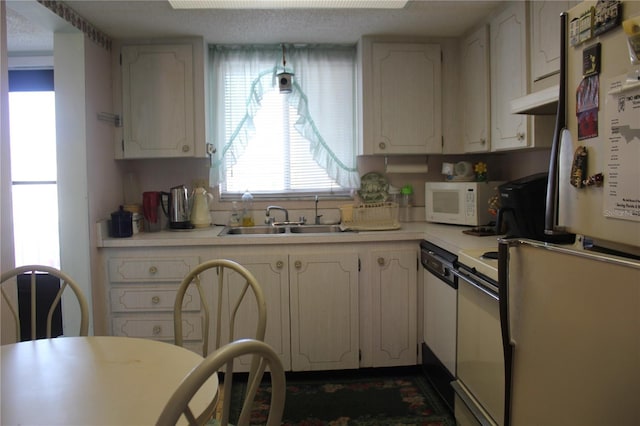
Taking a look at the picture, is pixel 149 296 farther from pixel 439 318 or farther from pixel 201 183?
pixel 439 318

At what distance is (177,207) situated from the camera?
2914 millimetres

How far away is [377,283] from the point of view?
263cm

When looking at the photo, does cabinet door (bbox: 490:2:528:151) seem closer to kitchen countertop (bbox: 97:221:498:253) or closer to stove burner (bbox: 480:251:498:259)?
kitchen countertop (bbox: 97:221:498:253)

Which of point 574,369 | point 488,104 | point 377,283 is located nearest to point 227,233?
point 377,283

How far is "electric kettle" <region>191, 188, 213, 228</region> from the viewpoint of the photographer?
298 cm

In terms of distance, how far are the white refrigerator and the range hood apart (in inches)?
16.0

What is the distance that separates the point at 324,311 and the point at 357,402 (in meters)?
0.52

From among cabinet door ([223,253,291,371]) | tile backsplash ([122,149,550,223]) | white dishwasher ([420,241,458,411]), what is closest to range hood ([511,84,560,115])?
white dishwasher ([420,241,458,411])

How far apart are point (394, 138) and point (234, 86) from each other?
46.1 inches

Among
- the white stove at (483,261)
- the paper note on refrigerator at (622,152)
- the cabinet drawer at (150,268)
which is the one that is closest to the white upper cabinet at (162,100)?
the cabinet drawer at (150,268)

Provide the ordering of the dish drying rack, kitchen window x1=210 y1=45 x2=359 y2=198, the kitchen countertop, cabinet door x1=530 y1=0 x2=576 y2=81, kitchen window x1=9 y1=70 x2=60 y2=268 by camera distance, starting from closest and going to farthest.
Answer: cabinet door x1=530 y1=0 x2=576 y2=81 < the kitchen countertop < the dish drying rack < kitchen window x1=210 y1=45 x2=359 y2=198 < kitchen window x1=9 y1=70 x2=60 y2=268

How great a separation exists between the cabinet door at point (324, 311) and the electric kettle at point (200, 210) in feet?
2.53

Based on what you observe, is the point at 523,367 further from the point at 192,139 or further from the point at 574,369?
the point at 192,139

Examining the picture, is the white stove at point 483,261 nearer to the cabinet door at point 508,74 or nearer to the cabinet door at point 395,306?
the cabinet door at point 508,74
